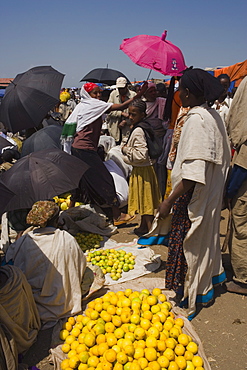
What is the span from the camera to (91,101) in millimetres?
5188

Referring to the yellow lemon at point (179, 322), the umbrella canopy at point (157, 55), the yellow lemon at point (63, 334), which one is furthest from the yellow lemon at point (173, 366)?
the umbrella canopy at point (157, 55)

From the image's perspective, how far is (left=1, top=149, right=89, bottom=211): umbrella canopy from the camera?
12.1 feet

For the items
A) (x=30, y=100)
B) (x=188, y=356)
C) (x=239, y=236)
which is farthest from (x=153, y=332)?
(x=30, y=100)

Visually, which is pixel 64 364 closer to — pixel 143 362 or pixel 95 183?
pixel 143 362

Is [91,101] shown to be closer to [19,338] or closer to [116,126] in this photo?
[116,126]

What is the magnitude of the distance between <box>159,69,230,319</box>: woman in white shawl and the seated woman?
99 centimetres

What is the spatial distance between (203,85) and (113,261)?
2543mm

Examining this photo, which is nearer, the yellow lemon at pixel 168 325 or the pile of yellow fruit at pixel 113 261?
the yellow lemon at pixel 168 325

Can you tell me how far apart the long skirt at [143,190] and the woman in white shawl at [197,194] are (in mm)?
1627

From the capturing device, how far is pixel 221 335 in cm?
308

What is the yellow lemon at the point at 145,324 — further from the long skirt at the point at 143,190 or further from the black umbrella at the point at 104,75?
the black umbrella at the point at 104,75

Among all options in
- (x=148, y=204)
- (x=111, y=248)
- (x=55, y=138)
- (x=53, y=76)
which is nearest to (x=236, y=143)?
(x=148, y=204)

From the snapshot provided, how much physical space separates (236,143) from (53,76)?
3347mm

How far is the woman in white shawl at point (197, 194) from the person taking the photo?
2.86m
